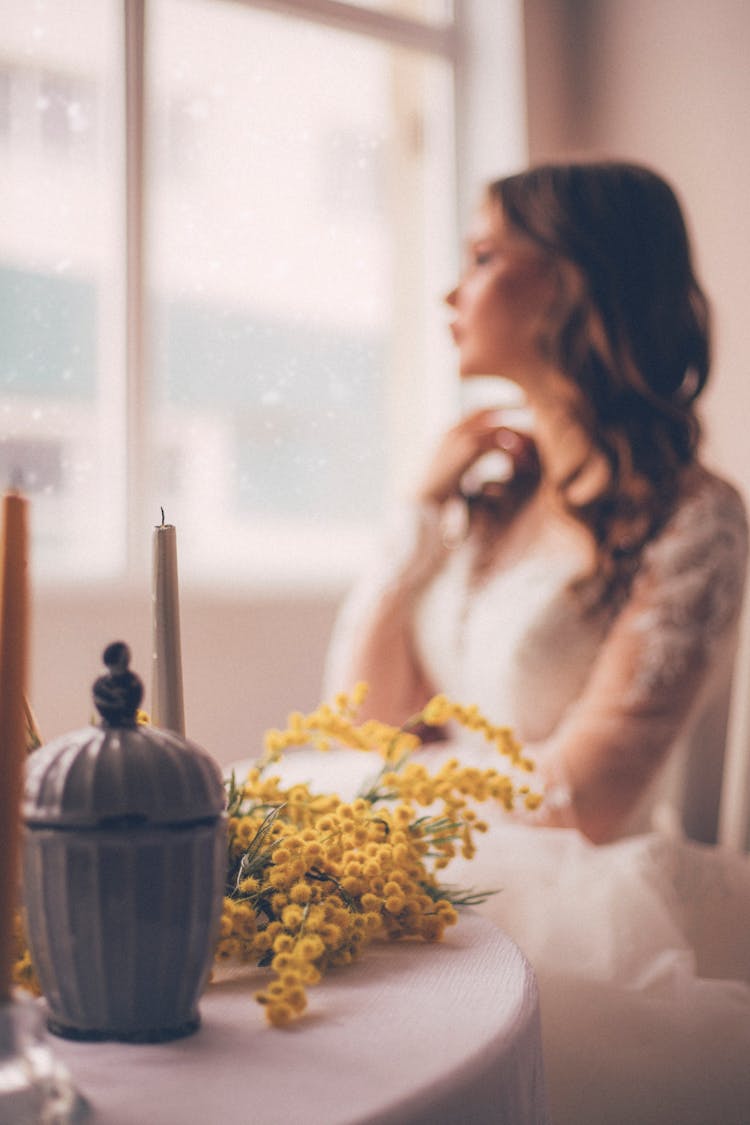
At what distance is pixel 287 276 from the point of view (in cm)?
253

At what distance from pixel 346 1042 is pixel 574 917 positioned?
0.50m

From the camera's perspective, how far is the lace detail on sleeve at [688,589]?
50.4 inches

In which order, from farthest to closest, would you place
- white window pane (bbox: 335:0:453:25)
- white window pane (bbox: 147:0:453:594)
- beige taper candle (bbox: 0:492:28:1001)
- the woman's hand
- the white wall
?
white window pane (bbox: 335:0:453:25), white window pane (bbox: 147:0:453:594), the white wall, the woman's hand, beige taper candle (bbox: 0:492:28:1001)

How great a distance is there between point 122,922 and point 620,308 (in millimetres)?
1242

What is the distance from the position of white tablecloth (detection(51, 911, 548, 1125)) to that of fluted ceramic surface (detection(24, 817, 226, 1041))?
17 millimetres

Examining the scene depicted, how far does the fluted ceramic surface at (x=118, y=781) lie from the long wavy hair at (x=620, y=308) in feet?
3.51

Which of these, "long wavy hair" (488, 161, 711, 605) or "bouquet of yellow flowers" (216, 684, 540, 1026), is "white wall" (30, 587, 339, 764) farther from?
"bouquet of yellow flowers" (216, 684, 540, 1026)

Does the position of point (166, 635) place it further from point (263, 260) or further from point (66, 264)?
point (263, 260)

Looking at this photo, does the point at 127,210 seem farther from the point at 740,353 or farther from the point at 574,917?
the point at 574,917

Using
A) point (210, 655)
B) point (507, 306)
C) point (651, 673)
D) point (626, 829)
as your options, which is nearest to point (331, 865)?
point (651, 673)

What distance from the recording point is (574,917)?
0.93m

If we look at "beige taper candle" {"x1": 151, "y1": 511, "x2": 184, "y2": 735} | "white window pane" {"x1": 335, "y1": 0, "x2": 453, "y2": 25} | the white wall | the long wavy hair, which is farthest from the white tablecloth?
"white window pane" {"x1": 335, "y1": 0, "x2": 453, "y2": 25}

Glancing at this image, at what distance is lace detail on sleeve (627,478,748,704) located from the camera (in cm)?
128

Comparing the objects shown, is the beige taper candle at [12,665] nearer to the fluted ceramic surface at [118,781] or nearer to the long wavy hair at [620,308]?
the fluted ceramic surface at [118,781]
